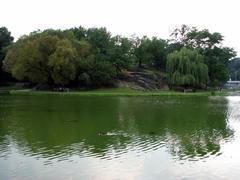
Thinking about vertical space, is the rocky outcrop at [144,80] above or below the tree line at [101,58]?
below

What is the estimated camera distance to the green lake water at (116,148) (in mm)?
17188

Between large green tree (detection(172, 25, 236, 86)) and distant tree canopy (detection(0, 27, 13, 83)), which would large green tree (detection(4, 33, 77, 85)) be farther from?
large green tree (detection(172, 25, 236, 86))

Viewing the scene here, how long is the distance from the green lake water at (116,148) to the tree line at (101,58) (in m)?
46.7

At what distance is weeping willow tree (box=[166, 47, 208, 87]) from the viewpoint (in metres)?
87.2

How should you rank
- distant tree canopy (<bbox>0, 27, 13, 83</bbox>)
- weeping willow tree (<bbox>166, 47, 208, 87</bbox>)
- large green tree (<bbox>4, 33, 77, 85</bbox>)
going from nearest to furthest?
large green tree (<bbox>4, 33, 77, 85</bbox>), weeping willow tree (<bbox>166, 47, 208, 87</bbox>), distant tree canopy (<bbox>0, 27, 13, 83</bbox>)

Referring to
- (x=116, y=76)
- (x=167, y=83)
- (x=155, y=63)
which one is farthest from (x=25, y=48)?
(x=155, y=63)

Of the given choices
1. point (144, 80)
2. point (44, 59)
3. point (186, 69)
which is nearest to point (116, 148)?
point (44, 59)

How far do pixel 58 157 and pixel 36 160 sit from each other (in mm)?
1075

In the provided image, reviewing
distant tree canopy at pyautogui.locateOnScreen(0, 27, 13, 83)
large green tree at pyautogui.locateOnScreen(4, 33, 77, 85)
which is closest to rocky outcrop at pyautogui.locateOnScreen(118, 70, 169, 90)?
large green tree at pyautogui.locateOnScreen(4, 33, 77, 85)

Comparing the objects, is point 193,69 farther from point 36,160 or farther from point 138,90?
point 36,160

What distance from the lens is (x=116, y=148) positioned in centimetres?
2211

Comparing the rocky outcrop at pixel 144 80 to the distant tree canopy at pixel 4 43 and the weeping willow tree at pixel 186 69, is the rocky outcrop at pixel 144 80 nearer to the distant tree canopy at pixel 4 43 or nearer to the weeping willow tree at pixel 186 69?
the weeping willow tree at pixel 186 69

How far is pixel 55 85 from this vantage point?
89062 millimetres

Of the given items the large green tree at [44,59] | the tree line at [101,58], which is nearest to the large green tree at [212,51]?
the tree line at [101,58]
